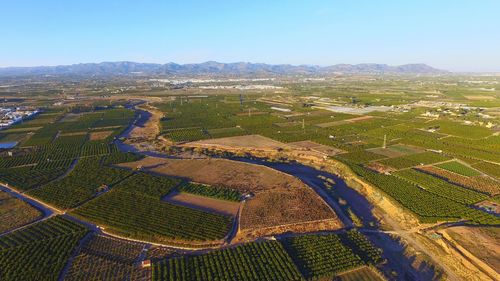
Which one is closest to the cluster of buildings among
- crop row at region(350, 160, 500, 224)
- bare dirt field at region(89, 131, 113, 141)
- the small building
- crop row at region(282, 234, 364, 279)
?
bare dirt field at region(89, 131, 113, 141)

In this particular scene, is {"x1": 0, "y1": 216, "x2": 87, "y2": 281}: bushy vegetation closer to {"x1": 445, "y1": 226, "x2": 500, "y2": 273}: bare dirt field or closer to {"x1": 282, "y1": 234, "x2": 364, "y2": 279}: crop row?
{"x1": 282, "y1": 234, "x2": 364, "y2": 279}: crop row

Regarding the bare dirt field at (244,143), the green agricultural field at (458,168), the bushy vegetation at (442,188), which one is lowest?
Result: the bare dirt field at (244,143)

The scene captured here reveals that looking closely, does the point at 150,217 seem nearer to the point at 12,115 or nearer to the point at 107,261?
the point at 107,261

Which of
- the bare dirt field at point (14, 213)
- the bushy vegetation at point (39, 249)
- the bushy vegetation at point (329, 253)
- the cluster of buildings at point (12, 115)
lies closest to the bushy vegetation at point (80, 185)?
the bare dirt field at point (14, 213)

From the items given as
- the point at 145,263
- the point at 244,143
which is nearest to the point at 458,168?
the point at 244,143

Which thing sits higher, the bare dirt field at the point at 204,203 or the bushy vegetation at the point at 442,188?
the bushy vegetation at the point at 442,188

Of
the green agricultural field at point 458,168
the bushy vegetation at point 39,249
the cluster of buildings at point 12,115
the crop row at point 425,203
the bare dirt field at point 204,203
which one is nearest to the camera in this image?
the bushy vegetation at point 39,249

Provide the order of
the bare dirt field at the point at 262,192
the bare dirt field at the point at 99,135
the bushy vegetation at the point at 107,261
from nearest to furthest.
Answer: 1. the bushy vegetation at the point at 107,261
2. the bare dirt field at the point at 262,192
3. the bare dirt field at the point at 99,135

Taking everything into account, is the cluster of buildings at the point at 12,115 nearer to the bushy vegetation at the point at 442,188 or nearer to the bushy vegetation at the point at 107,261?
the bushy vegetation at the point at 107,261
